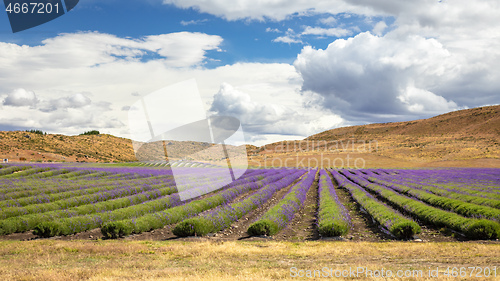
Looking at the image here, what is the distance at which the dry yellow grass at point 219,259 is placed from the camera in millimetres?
→ 7969

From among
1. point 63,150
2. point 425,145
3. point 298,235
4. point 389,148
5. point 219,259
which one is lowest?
point 298,235

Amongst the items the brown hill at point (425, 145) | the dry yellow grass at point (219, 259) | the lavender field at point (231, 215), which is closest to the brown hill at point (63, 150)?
the lavender field at point (231, 215)

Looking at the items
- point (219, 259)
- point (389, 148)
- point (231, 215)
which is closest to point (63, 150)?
point (231, 215)

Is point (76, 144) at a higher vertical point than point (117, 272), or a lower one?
higher

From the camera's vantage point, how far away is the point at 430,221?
1697 centimetres

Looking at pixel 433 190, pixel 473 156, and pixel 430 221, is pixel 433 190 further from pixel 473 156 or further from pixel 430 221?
pixel 473 156

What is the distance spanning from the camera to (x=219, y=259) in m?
10.3

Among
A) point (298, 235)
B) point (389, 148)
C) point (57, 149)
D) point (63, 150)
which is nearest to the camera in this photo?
point (298, 235)

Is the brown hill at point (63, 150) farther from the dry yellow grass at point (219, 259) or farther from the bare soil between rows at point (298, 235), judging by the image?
the dry yellow grass at point (219, 259)

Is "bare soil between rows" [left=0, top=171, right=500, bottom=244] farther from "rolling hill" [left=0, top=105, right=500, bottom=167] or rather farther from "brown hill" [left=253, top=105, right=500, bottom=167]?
"brown hill" [left=253, top=105, right=500, bottom=167]

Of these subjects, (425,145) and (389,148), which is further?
(389,148)

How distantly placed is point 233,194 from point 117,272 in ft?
61.1

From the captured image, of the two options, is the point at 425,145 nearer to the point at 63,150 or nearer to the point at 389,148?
the point at 389,148

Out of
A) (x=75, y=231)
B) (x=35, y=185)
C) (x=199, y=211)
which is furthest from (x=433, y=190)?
(x=35, y=185)
